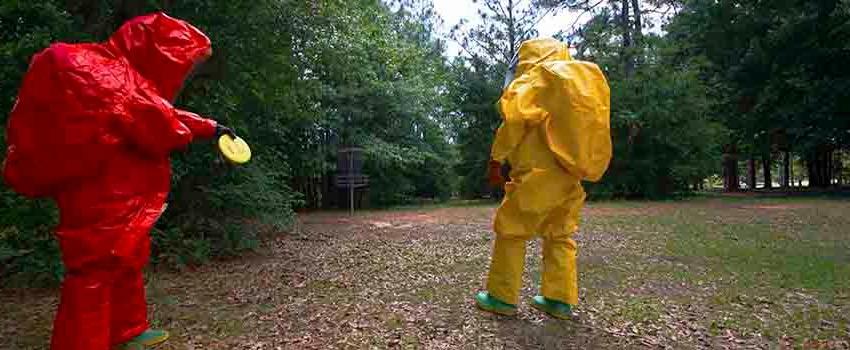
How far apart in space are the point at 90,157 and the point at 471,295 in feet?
10.4

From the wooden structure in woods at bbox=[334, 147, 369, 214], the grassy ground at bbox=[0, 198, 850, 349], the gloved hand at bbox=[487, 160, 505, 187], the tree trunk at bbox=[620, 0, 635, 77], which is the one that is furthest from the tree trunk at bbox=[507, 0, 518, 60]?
the gloved hand at bbox=[487, 160, 505, 187]

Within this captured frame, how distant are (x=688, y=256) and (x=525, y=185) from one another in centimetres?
389

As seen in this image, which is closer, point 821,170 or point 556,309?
point 556,309

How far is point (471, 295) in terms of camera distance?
15.0ft

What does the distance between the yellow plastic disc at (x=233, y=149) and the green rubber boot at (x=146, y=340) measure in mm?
1320

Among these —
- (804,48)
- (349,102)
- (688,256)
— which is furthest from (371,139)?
(804,48)

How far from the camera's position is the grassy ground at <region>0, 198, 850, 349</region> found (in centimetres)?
348

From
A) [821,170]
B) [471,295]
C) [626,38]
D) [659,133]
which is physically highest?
[626,38]

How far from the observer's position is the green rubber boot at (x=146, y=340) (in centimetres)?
302

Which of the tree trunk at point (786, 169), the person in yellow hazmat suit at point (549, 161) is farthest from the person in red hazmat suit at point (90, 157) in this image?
the tree trunk at point (786, 169)

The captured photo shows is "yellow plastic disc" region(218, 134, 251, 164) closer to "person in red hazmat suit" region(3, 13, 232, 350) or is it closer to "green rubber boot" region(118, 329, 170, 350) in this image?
"person in red hazmat suit" region(3, 13, 232, 350)

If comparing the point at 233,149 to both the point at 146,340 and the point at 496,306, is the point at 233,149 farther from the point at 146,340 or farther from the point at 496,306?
the point at 496,306

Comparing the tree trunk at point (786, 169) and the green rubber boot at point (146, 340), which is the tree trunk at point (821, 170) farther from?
the green rubber boot at point (146, 340)

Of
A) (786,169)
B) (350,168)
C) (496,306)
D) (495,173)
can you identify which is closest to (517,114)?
(495,173)
